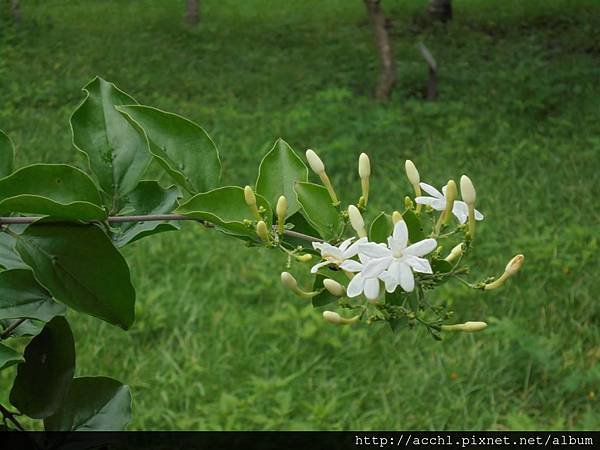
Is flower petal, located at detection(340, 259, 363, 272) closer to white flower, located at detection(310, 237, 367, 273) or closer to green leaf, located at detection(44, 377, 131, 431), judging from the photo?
white flower, located at detection(310, 237, 367, 273)

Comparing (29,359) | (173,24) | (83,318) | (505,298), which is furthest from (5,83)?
(29,359)

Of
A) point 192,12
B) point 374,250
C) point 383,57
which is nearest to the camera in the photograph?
point 374,250

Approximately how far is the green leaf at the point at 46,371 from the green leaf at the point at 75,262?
89 mm

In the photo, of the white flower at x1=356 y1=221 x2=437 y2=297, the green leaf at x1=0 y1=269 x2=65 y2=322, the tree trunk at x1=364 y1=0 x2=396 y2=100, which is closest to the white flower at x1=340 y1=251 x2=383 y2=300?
the white flower at x1=356 y1=221 x2=437 y2=297

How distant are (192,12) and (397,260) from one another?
874cm

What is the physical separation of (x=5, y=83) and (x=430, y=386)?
4.94m

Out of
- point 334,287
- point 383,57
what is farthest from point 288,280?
point 383,57

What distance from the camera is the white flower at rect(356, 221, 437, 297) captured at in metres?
0.53

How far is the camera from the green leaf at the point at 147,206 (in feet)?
2.17

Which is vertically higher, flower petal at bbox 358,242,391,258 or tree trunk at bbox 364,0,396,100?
flower petal at bbox 358,242,391,258

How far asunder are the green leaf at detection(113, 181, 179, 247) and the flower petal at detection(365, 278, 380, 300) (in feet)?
0.61

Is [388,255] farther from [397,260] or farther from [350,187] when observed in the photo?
[350,187]

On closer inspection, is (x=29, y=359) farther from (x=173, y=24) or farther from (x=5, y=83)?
(x=173, y=24)

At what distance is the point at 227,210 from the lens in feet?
2.03
